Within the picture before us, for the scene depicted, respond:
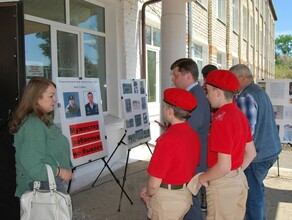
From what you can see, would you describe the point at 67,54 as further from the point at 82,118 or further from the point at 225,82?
the point at 225,82

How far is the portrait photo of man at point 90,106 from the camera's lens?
3.39 metres

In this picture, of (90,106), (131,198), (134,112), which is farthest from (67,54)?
(131,198)

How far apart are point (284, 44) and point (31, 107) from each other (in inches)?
3135

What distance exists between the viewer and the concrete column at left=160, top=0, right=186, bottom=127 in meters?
5.66

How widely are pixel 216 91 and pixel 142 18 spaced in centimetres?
440

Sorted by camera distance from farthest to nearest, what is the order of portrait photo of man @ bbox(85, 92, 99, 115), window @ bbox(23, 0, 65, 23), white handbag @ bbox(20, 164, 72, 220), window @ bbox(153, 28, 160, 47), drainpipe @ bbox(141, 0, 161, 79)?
window @ bbox(153, 28, 160, 47) < drainpipe @ bbox(141, 0, 161, 79) < window @ bbox(23, 0, 65, 23) < portrait photo of man @ bbox(85, 92, 99, 115) < white handbag @ bbox(20, 164, 72, 220)

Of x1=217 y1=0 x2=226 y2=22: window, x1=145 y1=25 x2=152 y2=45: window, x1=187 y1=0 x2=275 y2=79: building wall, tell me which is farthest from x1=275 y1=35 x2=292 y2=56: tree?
x1=145 y1=25 x2=152 y2=45: window

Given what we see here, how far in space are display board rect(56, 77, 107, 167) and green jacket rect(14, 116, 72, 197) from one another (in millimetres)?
899

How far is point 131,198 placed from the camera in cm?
414

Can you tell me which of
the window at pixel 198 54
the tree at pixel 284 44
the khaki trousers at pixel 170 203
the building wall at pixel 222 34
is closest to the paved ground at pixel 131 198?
the khaki trousers at pixel 170 203

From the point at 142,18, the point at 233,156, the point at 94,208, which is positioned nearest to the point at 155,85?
the point at 142,18

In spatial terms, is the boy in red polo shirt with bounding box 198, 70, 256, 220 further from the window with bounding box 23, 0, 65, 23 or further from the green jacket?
the window with bounding box 23, 0, 65, 23

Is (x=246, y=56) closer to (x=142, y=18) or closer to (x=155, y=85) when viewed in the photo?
(x=155, y=85)

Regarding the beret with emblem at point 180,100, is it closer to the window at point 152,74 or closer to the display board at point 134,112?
the display board at point 134,112
